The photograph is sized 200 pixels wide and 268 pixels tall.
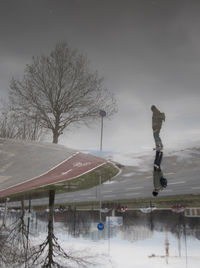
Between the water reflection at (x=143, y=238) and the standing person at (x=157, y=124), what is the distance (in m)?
5.79

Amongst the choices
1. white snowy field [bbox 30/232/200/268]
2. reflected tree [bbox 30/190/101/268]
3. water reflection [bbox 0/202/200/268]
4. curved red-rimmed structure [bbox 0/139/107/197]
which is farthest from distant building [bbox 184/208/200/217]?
curved red-rimmed structure [bbox 0/139/107/197]

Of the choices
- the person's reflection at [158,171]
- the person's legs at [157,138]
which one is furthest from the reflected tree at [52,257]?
the person's legs at [157,138]

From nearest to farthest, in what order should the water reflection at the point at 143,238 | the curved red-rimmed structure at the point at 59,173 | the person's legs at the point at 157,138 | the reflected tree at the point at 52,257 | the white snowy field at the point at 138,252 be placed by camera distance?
1. the curved red-rimmed structure at the point at 59,173
2. the person's legs at the point at 157,138
3. the white snowy field at the point at 138,252
4. the water reflection at the point at 143,238
5. the reflected tree at the point at 52,257

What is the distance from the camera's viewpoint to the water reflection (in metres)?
11.8

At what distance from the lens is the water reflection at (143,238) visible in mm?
11805

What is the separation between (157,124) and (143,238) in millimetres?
9675

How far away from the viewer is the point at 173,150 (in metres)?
53.8

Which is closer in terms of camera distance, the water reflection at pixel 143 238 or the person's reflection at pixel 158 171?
the person's reflection at pixel 158 171

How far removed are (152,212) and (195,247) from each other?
7534 mm

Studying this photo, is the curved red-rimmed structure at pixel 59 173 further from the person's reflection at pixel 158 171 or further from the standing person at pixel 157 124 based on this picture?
the standing person at pixel 157 124

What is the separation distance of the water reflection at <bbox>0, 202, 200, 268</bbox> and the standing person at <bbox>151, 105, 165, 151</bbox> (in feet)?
19.0

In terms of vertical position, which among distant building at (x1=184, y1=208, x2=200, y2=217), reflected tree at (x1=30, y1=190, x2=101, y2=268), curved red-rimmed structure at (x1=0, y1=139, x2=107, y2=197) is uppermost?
curved red-rimmed structure at (x1=0, y1=139, x2=107, y2=197)

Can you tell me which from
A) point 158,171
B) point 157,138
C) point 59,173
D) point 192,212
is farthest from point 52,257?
point 192,212

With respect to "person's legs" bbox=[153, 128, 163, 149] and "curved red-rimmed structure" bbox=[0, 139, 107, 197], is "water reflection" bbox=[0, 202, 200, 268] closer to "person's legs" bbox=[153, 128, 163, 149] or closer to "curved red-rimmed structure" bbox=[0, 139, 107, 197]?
"curved red-rimmed structure" bbox=[0, 139, 107, 197]
